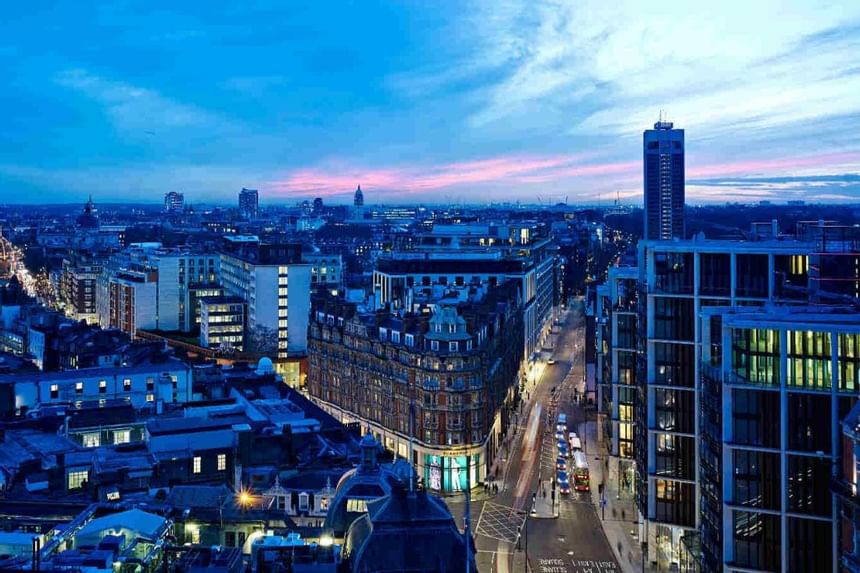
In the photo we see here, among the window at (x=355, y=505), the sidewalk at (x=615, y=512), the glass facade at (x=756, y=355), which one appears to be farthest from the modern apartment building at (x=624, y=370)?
the window at (x=355, y=505)

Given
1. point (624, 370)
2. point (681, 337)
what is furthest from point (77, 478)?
point (624, 370)

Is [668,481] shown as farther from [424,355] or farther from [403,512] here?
[403,512]

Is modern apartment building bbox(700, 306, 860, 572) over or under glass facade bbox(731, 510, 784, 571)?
over

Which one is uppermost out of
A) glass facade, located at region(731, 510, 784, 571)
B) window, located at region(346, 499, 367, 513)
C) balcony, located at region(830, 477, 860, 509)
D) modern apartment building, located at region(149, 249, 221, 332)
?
modern apartment building, located at region(149, 249, 221, 332)

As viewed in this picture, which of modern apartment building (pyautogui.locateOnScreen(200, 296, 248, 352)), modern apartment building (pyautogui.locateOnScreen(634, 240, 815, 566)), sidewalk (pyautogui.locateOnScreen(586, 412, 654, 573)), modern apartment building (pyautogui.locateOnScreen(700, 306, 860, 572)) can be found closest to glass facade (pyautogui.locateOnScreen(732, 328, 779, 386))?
modern apartment building (pyautogui.locateOnScreen(700, 306, 860, 572))

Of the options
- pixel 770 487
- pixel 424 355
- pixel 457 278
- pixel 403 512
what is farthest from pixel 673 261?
pixel 457 278

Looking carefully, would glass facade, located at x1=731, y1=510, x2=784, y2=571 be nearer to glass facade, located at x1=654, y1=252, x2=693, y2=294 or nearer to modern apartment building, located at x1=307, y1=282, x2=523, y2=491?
glass facade, located at x1=654, y1=252, x2=693, y2=294

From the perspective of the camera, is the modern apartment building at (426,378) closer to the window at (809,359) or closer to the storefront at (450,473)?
the storefront at (450,473)
